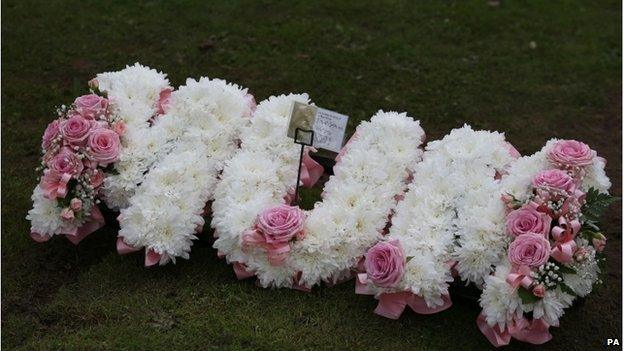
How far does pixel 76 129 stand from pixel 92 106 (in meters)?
0.18

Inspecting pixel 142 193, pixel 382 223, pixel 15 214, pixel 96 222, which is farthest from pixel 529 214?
pixel 15 214

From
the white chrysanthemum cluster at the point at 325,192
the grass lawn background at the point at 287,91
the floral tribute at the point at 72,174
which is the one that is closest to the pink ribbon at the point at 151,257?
the grass lawn background at the point at 287,91

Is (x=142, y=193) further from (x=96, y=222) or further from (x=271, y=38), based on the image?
(x=271, y=38)

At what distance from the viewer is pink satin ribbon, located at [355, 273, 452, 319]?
3.23m

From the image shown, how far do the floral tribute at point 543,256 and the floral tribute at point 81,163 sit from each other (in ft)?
5.96

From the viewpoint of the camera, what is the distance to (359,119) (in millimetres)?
5090

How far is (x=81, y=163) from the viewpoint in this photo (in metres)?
3.58

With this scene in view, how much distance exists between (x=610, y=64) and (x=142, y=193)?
4.07 meters

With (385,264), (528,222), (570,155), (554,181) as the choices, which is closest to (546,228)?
(528,222)

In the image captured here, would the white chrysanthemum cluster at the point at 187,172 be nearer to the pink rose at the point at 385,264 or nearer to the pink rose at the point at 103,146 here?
the pink rose at the point at 103,146

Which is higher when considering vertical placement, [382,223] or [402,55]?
[382,223]

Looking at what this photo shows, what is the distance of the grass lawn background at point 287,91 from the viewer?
3.28m

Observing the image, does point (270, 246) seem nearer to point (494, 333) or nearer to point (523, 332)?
→ point (494, 333)

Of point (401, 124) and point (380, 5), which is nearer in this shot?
point (401, 124)
